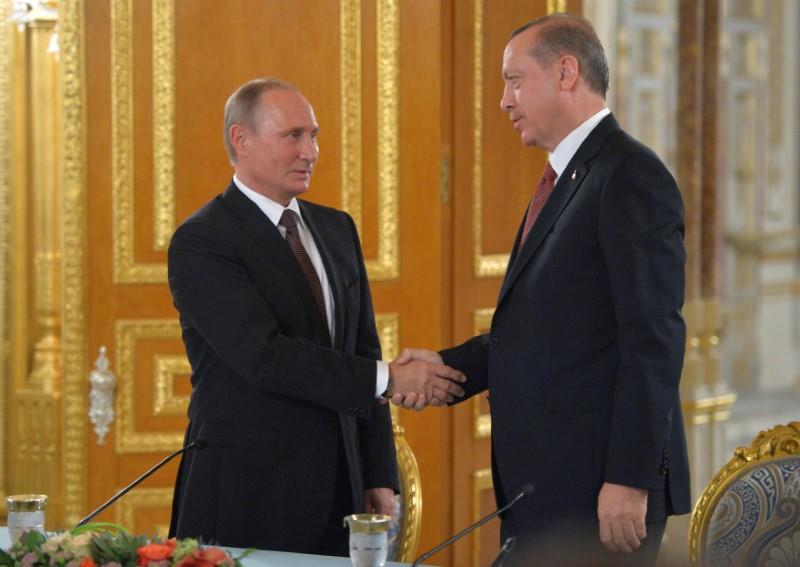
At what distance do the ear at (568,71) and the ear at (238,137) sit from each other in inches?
25.9

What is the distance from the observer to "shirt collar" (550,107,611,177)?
6.85 feet

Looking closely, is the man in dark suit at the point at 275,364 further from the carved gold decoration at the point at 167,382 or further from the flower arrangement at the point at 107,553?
the carved gold decoration at the point at 167,382

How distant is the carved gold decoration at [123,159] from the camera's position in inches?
133

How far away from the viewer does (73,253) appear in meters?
3.39

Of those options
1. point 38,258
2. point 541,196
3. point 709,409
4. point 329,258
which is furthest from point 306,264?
point 38,258

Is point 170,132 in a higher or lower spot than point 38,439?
→ higher

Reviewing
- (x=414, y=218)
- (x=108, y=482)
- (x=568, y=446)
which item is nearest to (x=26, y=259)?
(x=108, y=482)

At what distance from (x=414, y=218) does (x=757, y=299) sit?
3.37ft

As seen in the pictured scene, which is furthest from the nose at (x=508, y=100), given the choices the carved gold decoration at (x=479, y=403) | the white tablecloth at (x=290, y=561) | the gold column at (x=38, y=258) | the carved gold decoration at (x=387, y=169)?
the gold column at (x=38, y=258)

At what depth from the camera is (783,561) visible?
6.22 feet

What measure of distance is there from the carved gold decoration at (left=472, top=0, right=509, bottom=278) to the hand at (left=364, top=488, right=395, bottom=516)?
1350mm

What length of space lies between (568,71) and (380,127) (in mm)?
1427

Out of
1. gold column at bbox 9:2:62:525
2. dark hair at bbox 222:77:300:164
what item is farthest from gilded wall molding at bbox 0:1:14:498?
dark hair at bbox 222:77:300:164

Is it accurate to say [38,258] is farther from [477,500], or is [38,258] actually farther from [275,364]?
[275,364]
